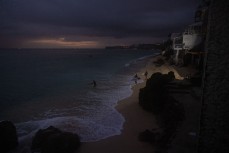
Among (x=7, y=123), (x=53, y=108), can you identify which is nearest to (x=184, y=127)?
(x=7, y=123)

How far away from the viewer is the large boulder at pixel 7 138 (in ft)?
38.2

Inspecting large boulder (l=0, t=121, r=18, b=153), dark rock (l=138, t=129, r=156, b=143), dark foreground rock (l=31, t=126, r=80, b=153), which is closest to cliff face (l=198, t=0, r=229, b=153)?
dark rock (l=138, t=129, r=156, b=143)

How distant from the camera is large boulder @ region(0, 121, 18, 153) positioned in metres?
11.6

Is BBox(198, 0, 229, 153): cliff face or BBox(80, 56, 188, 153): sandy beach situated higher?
BBox(198, 0, 229, 153): cliff face

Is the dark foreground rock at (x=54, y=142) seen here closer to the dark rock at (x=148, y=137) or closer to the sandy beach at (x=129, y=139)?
the sandy beach at (x=129, y=139)

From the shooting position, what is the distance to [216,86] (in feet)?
13.5

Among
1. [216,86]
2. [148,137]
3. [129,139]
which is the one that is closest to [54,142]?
[129,139]

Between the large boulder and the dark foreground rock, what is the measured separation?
1.28 metres

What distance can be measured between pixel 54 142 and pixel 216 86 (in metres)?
9.04

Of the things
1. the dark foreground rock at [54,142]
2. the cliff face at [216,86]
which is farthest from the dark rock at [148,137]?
the cliff face at [216,86]

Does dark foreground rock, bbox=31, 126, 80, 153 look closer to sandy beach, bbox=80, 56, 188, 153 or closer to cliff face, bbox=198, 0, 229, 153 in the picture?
sandy beach, bbox=80, 56, 188, 153

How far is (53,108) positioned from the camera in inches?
803

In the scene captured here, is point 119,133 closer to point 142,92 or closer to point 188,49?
point 142,92

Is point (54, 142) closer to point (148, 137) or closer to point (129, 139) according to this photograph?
point (129, 139)
